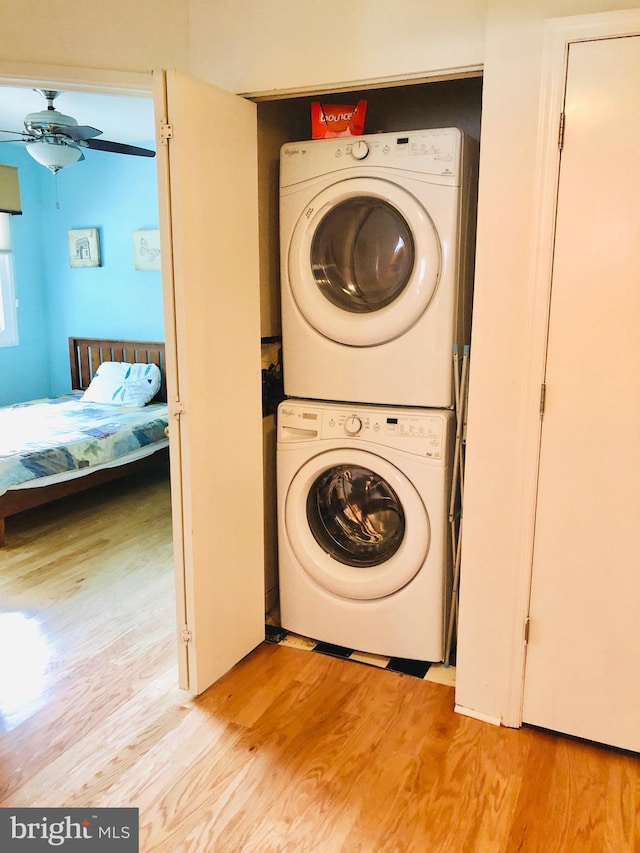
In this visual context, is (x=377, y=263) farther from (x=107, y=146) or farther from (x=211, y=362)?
(x=107, y=146)

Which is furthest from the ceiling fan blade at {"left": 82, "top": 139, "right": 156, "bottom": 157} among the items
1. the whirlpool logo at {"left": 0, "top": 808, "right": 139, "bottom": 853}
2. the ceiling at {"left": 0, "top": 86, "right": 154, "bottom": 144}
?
the whirlpool logo at {"left": 0, "top": 808, "right": 139, "bottom": 853}

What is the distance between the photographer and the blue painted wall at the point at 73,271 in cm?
520

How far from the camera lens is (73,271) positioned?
18.2 ft

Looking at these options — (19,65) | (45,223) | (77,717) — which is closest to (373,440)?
(77,717)

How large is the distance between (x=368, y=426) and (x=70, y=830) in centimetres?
141

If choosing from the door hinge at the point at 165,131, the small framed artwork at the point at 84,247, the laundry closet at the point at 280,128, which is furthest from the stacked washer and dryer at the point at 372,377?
the small framed artwork at the point at 84,247

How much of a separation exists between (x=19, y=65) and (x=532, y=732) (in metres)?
2.60

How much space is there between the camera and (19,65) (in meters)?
2.09

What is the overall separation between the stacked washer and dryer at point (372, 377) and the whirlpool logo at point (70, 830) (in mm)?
982

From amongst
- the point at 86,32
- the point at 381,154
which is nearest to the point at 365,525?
the point at 381,154

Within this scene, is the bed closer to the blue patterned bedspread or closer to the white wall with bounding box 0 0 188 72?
the blue patterned bedspread

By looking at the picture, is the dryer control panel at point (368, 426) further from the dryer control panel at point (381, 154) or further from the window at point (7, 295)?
the window at point (7, 295)

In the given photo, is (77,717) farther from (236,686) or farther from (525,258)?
(525,258)

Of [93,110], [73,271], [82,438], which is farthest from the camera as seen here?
[73,271]
